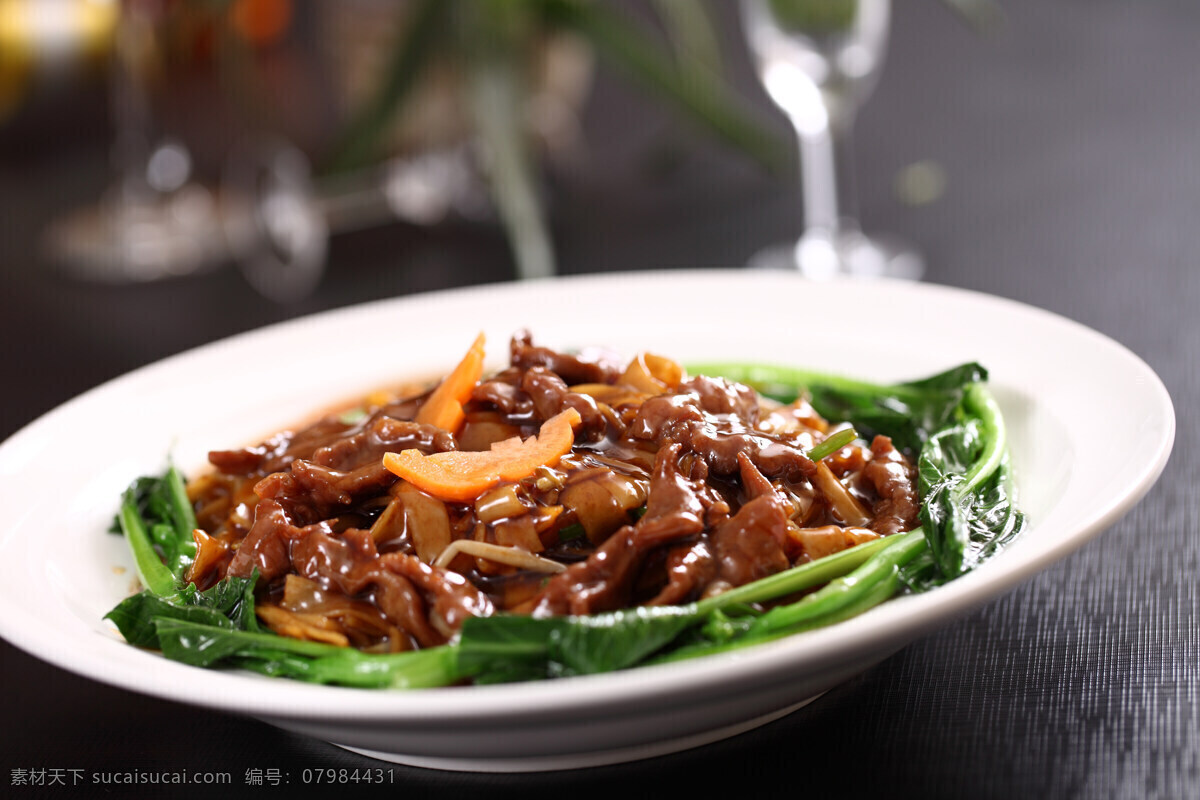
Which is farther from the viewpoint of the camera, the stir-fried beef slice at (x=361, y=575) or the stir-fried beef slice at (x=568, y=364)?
the stir-fried beef slice at (x=568, y=364)

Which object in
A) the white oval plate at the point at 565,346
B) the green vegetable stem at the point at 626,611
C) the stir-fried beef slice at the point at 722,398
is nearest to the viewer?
the white oval plate at the point at 565,346

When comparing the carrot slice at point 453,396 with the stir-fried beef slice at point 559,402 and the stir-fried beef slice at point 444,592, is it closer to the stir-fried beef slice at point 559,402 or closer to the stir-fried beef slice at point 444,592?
the stir-fried beef slice at point 559,402

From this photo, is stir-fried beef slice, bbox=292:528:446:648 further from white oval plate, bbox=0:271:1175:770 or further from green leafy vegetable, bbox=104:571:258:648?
white oval plate, bbox=0:271:1175:770

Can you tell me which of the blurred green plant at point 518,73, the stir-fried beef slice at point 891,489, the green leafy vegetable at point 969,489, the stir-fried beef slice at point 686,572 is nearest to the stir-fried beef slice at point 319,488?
the stir-fried beef slice at point 686,572

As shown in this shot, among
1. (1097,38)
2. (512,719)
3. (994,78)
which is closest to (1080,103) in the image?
(994,78)

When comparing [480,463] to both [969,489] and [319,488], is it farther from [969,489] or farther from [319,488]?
[969,489]

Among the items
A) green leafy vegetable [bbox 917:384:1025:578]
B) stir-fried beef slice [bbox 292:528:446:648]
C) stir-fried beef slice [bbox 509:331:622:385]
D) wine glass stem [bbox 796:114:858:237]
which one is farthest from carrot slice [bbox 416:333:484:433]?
wine glass stem [bbox 796:114:858:237]

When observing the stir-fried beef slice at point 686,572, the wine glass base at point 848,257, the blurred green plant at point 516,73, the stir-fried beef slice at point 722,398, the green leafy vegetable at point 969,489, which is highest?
the blurred green plant at point 516,73
